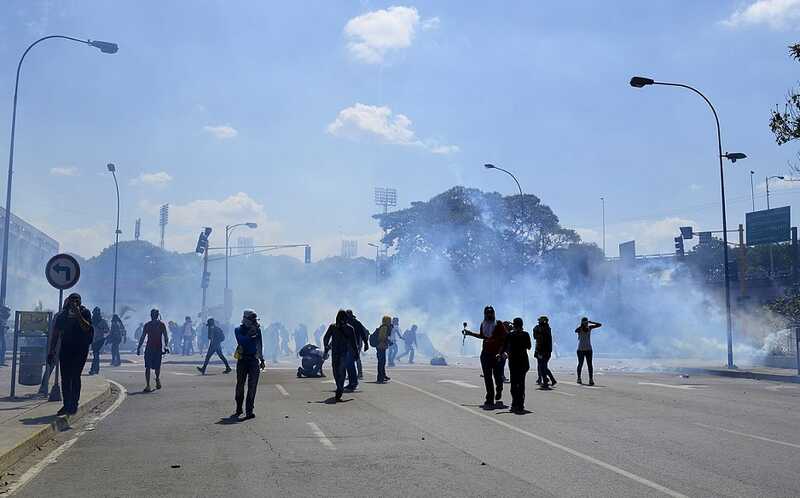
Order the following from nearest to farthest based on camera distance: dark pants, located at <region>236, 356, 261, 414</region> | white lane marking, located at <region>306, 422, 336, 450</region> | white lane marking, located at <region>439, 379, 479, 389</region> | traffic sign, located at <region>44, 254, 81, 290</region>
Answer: white lane marking, located at <region>306, 422, 336, 450</region> → dark pants, located at <region>236, 356, 261, 414</region> → traffic sign, located at <region>44, 254, 81, 290</region> → white lane marking, located at <region>439, 379, 479, 389</region>

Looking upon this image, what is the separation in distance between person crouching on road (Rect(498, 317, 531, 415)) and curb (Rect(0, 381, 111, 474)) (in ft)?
24.5

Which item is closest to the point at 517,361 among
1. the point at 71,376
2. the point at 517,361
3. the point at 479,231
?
the point at 517,361

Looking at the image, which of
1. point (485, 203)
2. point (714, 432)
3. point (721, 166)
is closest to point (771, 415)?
point (714, 432)

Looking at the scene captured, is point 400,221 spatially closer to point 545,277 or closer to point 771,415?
point 545,277

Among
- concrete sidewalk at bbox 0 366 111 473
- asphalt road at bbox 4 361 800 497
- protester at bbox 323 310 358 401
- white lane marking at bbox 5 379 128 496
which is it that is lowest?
white lane marking at bbox 5 379 128 496

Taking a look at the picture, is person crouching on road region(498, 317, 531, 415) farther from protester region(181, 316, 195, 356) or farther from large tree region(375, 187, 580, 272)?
large tree region(375, 187, 580, 272)

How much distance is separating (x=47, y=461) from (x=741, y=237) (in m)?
52.7

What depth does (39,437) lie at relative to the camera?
1083 cm

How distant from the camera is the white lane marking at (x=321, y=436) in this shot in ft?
34.6

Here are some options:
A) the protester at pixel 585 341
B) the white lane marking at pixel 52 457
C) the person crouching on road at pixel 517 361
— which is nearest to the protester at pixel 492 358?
the person crouching on road at pixel 517 361

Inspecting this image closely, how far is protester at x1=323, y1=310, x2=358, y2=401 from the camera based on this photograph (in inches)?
652

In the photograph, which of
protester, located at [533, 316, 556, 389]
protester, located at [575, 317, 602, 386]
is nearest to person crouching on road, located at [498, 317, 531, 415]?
protester, located at [533, 316, 556, 389]

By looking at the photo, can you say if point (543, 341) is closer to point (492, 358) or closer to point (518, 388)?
point (492, 358)

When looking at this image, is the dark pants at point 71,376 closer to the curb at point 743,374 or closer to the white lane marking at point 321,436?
the white lane marking at point 321,436
